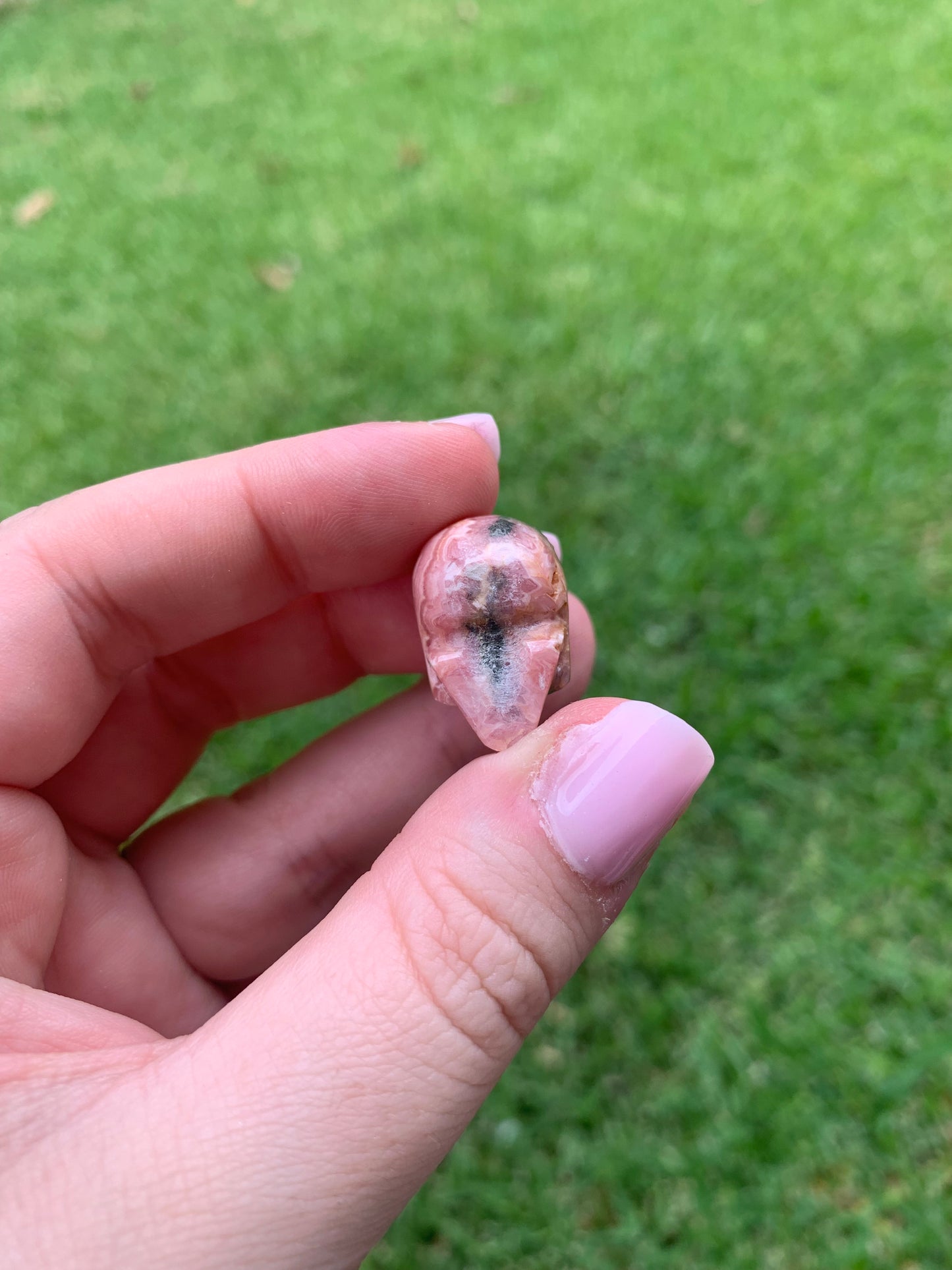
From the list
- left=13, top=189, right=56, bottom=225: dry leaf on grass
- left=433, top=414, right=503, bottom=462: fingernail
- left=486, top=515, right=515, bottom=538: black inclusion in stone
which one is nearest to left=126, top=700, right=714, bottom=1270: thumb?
left=486, top=515, right=515, bottom=538: black inclusion in stone

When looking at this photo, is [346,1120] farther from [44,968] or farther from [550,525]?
[550,525]

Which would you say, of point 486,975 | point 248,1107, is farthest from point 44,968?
point 486,975

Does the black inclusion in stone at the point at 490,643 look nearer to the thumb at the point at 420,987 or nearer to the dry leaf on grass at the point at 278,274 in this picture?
the thumb at the point at 420,987

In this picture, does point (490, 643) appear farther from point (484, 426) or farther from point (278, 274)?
point (278, 274)

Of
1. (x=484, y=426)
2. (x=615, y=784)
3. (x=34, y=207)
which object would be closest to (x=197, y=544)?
(x=484, y=426)

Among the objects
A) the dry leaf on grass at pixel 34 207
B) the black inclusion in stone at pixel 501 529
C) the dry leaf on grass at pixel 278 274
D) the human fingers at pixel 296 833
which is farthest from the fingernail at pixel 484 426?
the dry leaf on grass at pixel 34 207

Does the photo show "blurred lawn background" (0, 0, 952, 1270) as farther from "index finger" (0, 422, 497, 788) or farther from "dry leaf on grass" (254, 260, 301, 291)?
"index finger" (0, 422, 497, 788)
